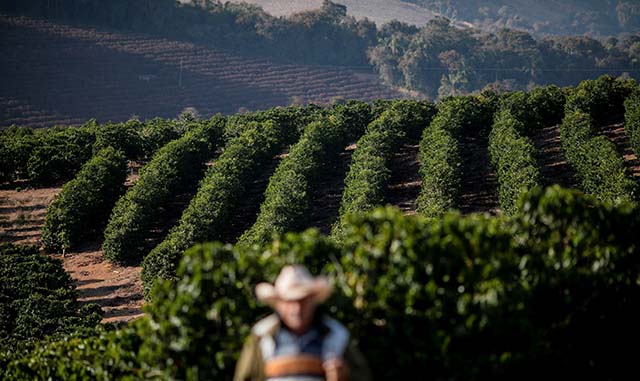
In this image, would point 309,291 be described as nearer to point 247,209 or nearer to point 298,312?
point 298,312

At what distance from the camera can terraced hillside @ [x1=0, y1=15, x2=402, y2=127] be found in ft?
364

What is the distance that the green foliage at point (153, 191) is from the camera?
2981 cm

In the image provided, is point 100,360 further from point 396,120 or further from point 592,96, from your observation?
point 592,96

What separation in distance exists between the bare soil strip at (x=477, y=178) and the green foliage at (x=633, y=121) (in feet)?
21.7


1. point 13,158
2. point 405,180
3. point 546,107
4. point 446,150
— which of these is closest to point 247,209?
point 405,180

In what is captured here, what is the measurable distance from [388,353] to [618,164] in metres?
23.6

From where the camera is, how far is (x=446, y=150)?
109 ft

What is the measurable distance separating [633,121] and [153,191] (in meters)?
23.3

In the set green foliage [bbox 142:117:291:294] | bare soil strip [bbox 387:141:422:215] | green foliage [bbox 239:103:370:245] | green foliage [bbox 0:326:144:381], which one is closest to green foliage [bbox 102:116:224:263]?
green foliage [bbox 142:117:291:294]

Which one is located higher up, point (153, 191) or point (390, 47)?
point (390, 47)

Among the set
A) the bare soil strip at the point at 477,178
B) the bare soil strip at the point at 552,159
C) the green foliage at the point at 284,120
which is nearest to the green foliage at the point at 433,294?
the bare soil strip at the point at 552,159

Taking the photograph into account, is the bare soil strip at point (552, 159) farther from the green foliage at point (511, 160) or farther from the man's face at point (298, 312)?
the man's face at point (298, 312)

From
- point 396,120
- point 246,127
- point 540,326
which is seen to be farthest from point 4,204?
point 540,326

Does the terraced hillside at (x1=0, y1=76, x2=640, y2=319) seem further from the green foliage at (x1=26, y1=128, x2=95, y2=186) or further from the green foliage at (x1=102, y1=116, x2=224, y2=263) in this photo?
the green foliage at (x1=26, y1=128, x2=95, y2=186)
